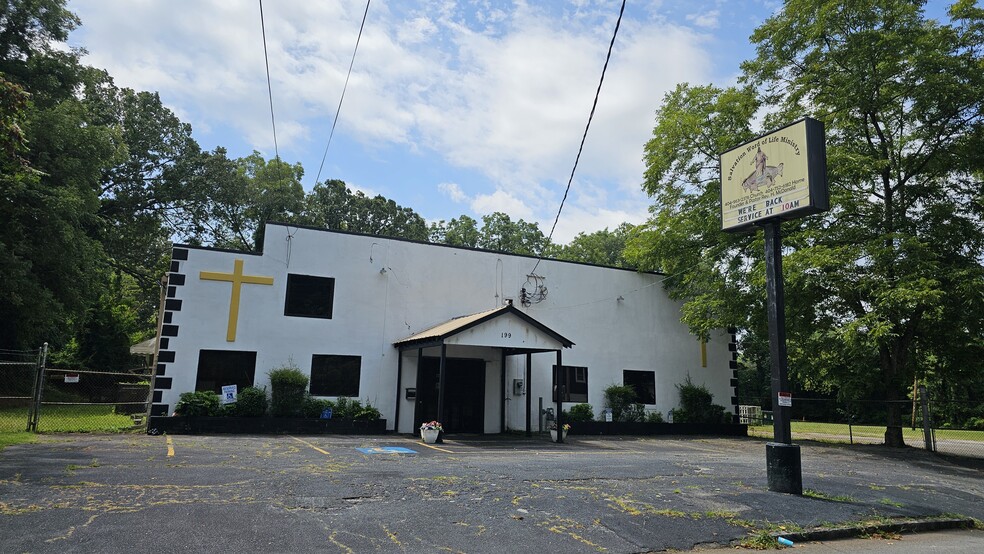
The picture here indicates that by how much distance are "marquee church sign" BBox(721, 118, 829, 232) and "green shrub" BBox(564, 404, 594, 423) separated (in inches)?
420

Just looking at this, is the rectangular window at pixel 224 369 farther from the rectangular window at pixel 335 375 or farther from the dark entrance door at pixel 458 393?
the dark entrance door at pixel 458 393

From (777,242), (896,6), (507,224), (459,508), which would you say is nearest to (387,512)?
(459,508)

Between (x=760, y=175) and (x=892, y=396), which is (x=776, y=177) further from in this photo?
(x=892, y=396)

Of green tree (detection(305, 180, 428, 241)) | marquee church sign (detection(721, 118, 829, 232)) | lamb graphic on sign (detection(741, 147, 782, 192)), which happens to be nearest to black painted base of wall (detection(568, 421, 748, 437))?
marquee church sign (detection(721, 118, 829, 232))

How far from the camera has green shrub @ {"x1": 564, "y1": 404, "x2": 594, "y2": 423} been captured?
20516mm

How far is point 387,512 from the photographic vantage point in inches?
278

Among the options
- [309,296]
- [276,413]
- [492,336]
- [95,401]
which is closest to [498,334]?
[492,336]

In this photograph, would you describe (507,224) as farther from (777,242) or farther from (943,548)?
(943,548)

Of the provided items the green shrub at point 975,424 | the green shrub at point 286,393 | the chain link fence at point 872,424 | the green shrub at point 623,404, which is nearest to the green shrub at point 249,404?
the green shrub at point 286,393

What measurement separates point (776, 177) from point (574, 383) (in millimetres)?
12305

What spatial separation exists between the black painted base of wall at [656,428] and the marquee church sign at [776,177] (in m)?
11.0

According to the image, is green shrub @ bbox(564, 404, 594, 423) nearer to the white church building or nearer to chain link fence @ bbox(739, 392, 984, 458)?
the white church building

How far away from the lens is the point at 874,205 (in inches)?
727

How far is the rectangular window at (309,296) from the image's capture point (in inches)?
715
